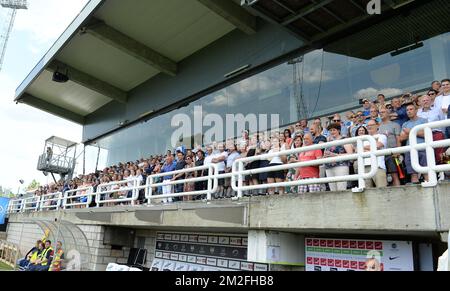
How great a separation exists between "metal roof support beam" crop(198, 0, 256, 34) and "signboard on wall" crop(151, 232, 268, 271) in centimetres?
757

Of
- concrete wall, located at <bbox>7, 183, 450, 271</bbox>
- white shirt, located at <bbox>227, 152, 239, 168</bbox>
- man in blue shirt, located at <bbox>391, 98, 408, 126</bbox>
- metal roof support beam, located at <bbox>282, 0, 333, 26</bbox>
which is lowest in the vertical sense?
concrete wall, located at <bbox>7, 183, 450, 271</bbox>

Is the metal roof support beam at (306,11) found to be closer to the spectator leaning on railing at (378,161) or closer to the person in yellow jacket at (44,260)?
the spectator leaning on railing at (378,161)

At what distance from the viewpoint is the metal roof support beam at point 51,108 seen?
24453 millimetres

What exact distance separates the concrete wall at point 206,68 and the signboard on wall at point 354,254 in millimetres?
7330

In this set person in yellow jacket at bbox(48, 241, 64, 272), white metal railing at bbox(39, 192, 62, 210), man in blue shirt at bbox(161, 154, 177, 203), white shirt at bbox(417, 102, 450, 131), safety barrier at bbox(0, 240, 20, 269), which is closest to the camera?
white shirt at bbox(417, 102, 450, 131)

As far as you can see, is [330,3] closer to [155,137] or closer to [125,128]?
[155,137]

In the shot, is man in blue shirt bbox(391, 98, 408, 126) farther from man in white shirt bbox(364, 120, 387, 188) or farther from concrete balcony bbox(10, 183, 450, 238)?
concrete balcony bbox(10, 183, 450, 238)

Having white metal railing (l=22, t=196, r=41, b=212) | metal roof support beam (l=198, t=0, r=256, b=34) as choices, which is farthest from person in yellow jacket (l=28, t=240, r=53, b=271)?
metal roof support beam (l=198, t=0, r=256, b=34)

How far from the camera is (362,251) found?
19.7 feet

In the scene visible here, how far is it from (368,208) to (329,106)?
6.37 metres

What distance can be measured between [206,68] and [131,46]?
136 inches

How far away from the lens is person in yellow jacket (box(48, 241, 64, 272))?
12.2 metres

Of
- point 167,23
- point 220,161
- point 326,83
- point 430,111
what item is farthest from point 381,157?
point 167,23
